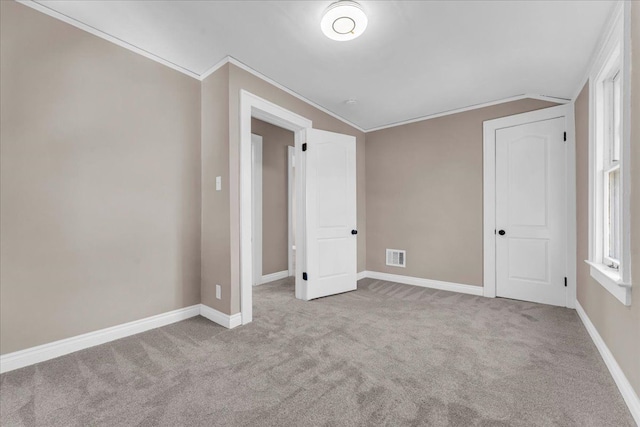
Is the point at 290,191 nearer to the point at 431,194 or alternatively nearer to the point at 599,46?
the point at 431,194

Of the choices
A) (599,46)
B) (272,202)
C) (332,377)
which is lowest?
(332,377)

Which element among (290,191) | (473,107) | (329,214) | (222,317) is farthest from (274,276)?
(473,107)

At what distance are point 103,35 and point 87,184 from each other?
1.24 meters

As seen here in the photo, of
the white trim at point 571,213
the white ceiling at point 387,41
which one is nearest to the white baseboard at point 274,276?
the white ceiling at point 387,41

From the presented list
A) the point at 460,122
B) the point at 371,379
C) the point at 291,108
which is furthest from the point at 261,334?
the point at 460,122

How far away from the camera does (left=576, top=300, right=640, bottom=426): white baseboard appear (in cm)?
150

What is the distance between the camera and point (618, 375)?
176 centimetres

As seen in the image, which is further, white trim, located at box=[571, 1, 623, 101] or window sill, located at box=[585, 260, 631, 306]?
white trim, located at box=[571, 1, 623, 101]

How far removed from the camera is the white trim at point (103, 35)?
6.69ft

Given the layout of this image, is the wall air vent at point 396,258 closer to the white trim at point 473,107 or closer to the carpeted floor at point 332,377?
the carpeted floor at point 332,377

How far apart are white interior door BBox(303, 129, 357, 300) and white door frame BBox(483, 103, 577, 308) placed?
1701 millimetres

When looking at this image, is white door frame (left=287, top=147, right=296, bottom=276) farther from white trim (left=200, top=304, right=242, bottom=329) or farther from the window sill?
the window sill

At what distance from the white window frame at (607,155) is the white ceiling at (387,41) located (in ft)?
0.63

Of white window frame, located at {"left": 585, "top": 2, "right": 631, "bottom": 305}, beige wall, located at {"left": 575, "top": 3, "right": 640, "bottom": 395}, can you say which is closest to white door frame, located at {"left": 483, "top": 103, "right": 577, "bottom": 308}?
beige wall, located at {"left": 575, "top": 3, "right": 640, "bottom": 395}
